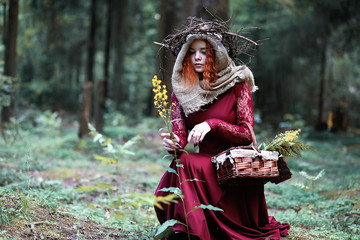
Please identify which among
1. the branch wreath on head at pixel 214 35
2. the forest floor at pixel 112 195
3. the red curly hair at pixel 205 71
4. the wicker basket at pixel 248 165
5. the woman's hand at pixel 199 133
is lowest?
the forest floor at pixel 112 195

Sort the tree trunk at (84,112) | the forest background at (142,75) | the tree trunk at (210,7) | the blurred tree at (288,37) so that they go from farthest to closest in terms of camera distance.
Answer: the blurred tree at (288,37), the tree trunk at (84,112), the tree trunk at (210,7), the forest background at (142,75)

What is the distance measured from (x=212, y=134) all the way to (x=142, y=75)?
23.6 metres

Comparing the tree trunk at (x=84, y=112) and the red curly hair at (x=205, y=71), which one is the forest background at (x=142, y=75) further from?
the red curly hair at (x=205, y=71)

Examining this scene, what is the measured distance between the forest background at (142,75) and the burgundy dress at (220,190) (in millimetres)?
549

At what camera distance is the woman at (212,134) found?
314 cm

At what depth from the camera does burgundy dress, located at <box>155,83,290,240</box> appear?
3070mm

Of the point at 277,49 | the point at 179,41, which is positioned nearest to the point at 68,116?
the point at 277,49

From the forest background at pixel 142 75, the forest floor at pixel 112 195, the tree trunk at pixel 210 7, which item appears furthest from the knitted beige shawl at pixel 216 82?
the tree trunk at pixel 210 7

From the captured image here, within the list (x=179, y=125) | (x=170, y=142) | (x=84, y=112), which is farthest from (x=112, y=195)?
(x=84, y=112)

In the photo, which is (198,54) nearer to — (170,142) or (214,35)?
(214,35)

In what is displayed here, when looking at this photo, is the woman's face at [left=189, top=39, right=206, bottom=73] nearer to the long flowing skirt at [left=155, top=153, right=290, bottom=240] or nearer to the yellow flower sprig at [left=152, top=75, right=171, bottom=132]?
the yellow flower sprig at [left=152, top=75, right=171, bottom=132]

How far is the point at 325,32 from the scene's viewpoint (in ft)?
41.3

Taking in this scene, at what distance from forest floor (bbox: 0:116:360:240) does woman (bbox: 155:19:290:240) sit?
18.8 inches

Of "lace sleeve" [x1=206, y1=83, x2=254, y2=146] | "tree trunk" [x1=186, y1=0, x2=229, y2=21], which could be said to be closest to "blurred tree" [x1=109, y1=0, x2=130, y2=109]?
"tree trunk" [x1=186, y1=0, x2=229, y2=21]
